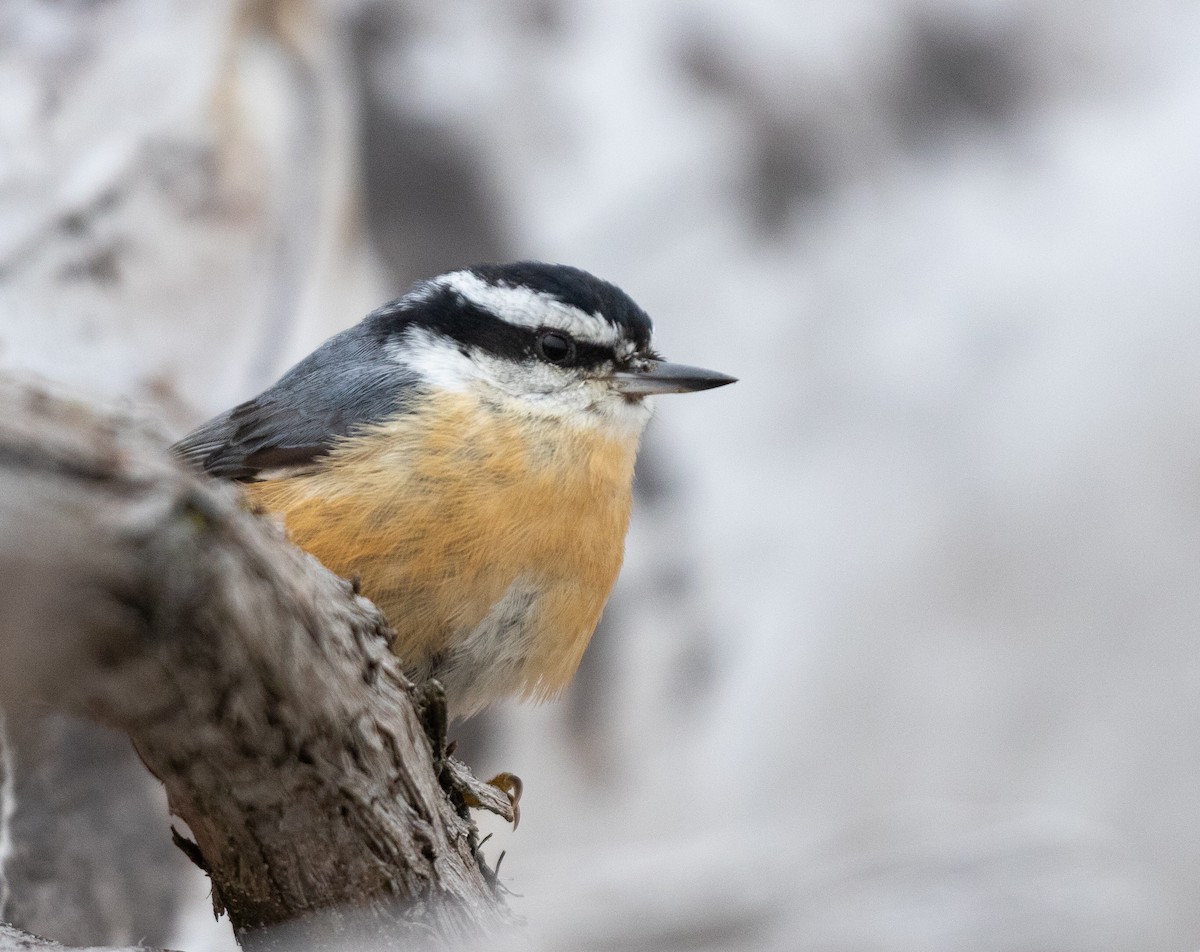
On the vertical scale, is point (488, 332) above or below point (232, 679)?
above

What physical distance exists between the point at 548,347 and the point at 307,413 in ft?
1.90

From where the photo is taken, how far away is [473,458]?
257 cm

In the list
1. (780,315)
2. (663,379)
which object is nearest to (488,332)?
(663,379)

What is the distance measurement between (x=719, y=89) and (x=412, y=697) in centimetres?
357

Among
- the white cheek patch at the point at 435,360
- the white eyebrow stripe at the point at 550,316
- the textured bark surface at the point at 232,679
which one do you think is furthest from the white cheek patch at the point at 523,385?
the textured bark surface at the point at 232,679

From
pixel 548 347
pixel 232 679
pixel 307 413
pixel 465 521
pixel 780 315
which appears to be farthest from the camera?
pixel 780 315

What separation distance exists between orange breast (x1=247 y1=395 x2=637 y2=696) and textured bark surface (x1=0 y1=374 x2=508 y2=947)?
1.41ft

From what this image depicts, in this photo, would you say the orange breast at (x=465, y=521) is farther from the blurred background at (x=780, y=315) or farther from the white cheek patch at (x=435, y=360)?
the blurred background at (x=780, y=315)

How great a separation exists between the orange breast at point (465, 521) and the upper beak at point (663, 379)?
8.1 inches

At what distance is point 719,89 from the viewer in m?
4.90

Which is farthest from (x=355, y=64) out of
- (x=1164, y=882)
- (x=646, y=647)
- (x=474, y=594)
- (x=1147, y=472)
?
(x=1164, y=882)

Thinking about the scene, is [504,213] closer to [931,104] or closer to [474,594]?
[931,104]

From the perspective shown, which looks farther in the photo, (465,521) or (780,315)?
(780,315)

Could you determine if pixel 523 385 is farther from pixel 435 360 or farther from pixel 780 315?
pixel 780 315
